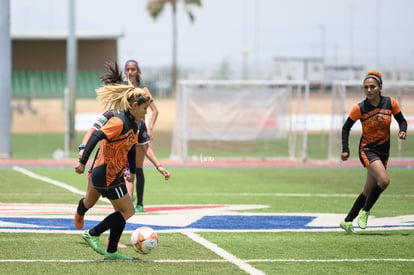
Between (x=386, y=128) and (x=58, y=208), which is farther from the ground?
(x=386, y=128)

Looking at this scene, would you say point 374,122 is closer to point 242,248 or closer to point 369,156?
point 369,156

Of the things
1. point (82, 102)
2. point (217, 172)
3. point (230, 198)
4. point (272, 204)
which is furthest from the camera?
point (82, 102)

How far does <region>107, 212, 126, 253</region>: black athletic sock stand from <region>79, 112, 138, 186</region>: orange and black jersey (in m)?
0.33

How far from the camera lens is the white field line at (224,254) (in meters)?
8.20

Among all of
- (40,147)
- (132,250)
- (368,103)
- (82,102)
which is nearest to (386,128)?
(368,103)

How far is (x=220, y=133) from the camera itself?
28672mm

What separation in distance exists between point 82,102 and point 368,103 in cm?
3358

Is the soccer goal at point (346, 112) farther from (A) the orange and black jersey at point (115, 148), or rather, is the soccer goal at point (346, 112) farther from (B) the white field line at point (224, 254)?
(A) the orange and black jersey at point (115, 148)

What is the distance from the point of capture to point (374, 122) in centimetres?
1119

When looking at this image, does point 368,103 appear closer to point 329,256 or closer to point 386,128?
point 386,128

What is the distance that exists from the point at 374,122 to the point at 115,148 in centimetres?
401

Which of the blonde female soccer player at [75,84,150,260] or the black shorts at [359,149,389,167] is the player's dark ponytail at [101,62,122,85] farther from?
the black shorts at [359,149,389,167]

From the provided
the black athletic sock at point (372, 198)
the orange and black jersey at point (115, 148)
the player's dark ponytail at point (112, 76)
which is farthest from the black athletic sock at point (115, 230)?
the black athletic sock at point (372, 198)

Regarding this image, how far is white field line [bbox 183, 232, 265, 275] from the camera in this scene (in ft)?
26.9
